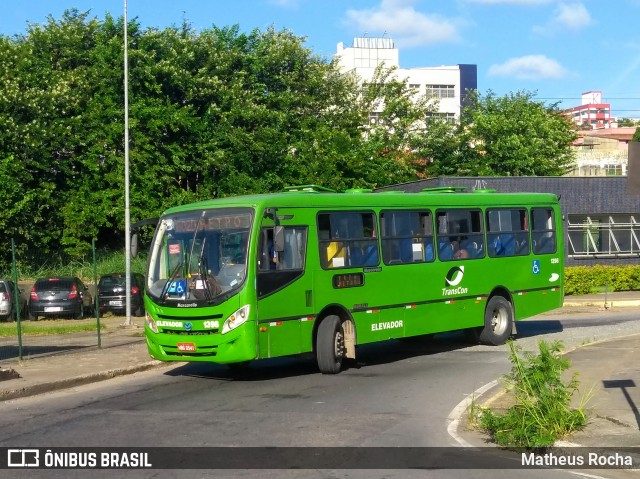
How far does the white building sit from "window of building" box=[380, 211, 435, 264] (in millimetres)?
77209

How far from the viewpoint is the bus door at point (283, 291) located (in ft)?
48.8

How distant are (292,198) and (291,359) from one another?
409 centimetres

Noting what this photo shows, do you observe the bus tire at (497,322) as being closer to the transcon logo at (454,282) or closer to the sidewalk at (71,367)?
the transcon logo at (454,282)

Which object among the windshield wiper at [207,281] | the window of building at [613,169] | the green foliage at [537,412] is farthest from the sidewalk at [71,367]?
the window of building at [613,169]

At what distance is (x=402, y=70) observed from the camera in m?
102

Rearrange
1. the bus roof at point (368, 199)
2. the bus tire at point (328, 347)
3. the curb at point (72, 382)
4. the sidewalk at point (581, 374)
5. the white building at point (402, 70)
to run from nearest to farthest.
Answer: the sidewalk at point (581, 374) → the curb at point (72, 382) → the bus roof at point (368, 199) → the bus tire at point (328, 347) → the white building at point (402, 70)

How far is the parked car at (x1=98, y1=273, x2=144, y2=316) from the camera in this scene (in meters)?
32.6

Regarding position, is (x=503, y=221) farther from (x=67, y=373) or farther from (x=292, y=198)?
(x=67, y=373)

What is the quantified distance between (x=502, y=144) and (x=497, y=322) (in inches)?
1326

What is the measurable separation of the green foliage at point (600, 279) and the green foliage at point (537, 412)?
95.6 ft

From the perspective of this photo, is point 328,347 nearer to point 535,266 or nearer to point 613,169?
point 535,266

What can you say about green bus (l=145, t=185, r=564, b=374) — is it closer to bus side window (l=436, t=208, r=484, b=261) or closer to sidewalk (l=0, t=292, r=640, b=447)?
bus side window (l=436, t=208, r=484, b=261)

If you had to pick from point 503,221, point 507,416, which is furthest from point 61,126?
point 507,416

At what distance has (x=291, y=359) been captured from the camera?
60.8 feet
